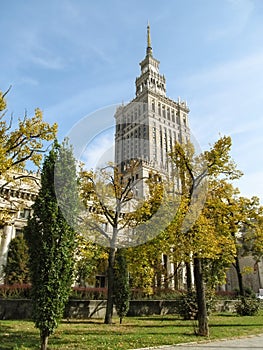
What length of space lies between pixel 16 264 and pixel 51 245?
25.7 metres

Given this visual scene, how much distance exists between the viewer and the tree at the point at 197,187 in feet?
42.7

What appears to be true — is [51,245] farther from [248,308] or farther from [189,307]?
[248,308]

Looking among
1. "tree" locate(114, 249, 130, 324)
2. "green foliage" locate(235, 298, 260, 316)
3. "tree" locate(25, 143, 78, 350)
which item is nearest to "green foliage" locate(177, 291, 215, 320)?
"green foliage" locate(235, 298, 260, 316)

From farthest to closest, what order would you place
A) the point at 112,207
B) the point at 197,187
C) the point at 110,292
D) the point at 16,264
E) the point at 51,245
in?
the point at 16,264
the point at 112,207
the point at 110,292
the point at 197,187
the point at 51,245

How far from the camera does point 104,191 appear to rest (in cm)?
1853

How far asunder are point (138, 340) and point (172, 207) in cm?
650

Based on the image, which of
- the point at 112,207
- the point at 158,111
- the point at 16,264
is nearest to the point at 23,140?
the point at 112,207

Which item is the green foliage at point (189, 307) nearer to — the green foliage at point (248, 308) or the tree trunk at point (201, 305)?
the green foliage at point (248, 308)

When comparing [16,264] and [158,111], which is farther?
[158,111]

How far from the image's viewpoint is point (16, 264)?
31.5m

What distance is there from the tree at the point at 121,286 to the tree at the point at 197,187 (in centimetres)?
629

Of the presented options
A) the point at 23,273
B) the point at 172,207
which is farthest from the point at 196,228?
the point at 23,273

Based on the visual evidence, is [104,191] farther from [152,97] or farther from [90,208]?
[152,97]

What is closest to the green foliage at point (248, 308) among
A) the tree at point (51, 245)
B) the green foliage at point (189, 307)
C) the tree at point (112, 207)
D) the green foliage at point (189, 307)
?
the green foliage at point (189, 307)
